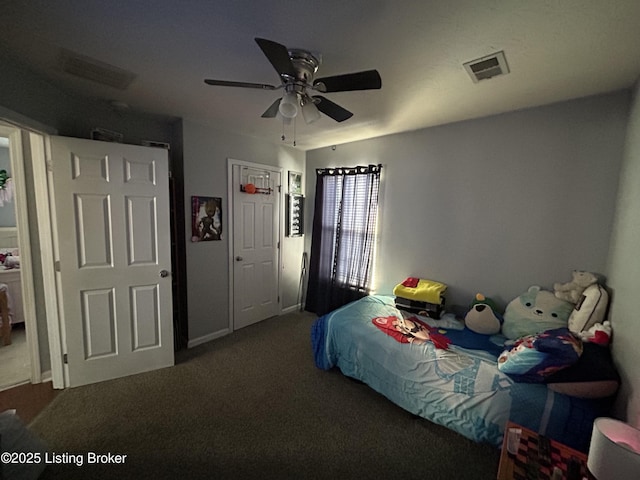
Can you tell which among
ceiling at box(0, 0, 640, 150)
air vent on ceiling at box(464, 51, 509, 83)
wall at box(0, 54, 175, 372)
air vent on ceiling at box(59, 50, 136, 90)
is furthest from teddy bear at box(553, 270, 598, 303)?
wall at box(0, 54, 175, 372)

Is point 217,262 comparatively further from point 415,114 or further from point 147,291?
point 415,114

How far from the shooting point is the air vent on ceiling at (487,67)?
1454 millimetres

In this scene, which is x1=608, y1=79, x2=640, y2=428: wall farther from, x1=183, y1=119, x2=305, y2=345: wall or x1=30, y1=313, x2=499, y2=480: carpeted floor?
x1=183, y1=119, x2=305, y2=345: wall

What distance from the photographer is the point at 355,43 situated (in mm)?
1356

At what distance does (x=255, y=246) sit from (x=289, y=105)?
7.24ft

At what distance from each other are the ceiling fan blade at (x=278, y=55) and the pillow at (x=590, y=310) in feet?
7.91

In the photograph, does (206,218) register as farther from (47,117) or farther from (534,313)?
(534,313)

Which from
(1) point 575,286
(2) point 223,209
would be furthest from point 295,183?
(1) point 575,286

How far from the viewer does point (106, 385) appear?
2.15 meters

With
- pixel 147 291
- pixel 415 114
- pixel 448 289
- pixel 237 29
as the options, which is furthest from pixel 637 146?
pixel 147 291

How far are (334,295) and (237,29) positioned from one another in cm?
298

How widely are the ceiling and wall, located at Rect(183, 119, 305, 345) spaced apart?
0.67m

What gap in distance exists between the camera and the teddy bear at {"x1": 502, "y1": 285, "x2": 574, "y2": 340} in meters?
1.91

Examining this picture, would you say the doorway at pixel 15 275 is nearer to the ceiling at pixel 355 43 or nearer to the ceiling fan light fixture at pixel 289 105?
the ceiling at pixel 355 43
